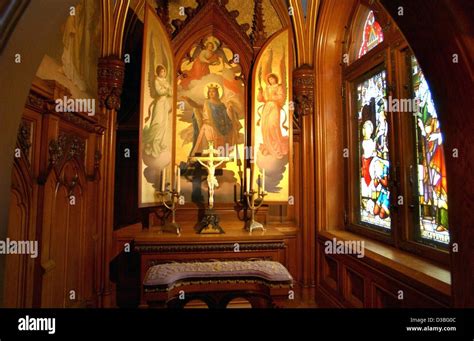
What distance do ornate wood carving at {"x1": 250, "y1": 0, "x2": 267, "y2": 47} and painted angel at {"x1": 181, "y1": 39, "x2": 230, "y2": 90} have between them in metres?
0.51

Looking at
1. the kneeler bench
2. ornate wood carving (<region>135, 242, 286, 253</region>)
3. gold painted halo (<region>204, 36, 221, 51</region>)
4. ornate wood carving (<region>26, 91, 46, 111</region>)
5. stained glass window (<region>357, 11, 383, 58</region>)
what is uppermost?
gold painted halo (<region>204, 36, 221, 51</region>)

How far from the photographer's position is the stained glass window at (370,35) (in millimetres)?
3361

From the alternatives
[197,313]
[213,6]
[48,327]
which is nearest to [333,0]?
[213,6]

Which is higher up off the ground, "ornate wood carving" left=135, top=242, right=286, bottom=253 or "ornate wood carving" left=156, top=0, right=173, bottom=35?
"ornate wood carving" left=156, top=0, right=173, bottom=35

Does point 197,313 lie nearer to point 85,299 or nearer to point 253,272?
point 253,272

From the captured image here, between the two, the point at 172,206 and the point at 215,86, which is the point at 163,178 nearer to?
the point at 172,206

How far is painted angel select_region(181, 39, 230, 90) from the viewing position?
161 inches

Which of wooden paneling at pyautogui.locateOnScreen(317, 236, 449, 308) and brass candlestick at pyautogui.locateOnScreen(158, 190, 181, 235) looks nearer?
wooden paneling at pyautogui.locateOnScreen(317, 236, 449, 308)

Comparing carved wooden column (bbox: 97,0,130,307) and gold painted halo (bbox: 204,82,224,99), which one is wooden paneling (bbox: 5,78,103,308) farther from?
gold painted halo (bbox: 204,82,224,99)

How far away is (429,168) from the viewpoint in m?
2.60

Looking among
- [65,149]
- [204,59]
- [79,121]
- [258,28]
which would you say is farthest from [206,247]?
[258,28]

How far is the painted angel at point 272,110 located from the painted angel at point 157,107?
1260 mm

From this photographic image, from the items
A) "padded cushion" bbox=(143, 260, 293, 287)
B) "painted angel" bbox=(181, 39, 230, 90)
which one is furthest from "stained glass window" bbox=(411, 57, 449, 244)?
"painted angel" bbox=(181, 39, 230, 90)

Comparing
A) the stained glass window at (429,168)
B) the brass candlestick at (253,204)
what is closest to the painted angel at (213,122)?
the brass candlestick at (253,204)
